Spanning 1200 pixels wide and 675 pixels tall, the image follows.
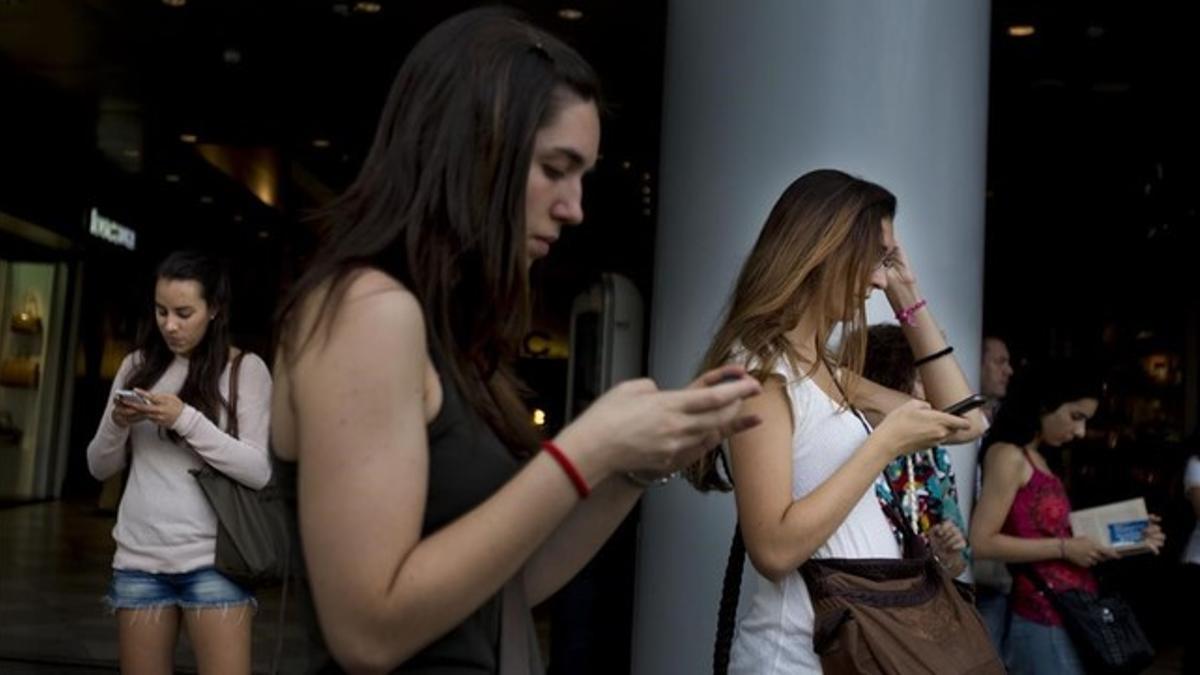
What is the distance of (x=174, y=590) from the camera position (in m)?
4.05

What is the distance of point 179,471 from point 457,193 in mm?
2882

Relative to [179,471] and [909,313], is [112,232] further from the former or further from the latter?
[909,313]

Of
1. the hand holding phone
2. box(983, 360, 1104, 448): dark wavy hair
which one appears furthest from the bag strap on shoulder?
box(983, 360, 1104, 448): dark wavy hair

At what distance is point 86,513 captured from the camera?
15.7 meters

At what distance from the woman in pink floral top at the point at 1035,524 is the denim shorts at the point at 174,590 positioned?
7.46ft

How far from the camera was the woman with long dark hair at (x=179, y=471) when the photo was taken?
4.00 m

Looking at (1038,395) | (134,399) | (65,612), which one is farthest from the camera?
(65,612)

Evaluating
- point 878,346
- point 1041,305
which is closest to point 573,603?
point 878,346

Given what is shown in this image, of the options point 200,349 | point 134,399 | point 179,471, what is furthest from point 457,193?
point 200,349

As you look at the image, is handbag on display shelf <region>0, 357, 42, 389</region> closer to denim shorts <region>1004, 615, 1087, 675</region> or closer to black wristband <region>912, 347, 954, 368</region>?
denim shorts <region>1004, 615, 1087, 675</region>

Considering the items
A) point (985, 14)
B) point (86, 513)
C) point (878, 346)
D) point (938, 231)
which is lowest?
point (86, 513)

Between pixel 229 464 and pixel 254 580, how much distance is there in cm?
33

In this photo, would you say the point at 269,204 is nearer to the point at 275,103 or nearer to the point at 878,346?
the point at 275,103

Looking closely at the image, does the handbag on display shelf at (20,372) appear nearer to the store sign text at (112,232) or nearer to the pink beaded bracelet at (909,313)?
the store sign text at (112,232)
